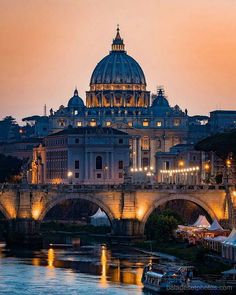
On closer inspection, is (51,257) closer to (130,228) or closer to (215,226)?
(215,226)

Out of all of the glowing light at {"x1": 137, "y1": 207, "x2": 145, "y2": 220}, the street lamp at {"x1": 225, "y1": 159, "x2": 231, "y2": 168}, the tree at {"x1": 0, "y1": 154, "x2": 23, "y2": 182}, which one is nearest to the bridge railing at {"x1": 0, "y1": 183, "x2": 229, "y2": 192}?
the glowing light at {"x1": 137, "y1": 207, "x2": 145, "y2": 220}

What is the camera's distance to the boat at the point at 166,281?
3907 inches

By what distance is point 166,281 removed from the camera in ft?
330

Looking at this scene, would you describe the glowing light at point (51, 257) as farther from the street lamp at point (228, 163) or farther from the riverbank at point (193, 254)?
the street lamp at point (228, 163)

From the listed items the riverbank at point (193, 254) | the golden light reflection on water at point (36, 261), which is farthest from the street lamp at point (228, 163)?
the golden light reflection on water at point (36, 261)

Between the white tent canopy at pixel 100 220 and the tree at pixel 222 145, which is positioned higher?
the tree at pixel 222 145

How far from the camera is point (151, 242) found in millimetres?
130250

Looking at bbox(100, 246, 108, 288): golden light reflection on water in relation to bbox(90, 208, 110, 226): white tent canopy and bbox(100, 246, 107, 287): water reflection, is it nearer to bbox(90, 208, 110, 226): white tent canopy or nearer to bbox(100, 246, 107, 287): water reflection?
bbox(100, 246, 107, 287): water reflection

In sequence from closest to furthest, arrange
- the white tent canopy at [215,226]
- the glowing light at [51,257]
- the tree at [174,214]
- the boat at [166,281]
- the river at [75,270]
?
the boat at [166,281], the river at [75,270], the glowing light at [51,257], the white tent canopy at [215,226], the tree at [174,214]

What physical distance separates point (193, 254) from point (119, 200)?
18522mm

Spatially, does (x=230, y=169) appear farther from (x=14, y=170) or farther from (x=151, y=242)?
(x=14, y=170)

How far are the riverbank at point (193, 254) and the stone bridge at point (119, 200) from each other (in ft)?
10.7

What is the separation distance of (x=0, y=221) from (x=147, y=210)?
20.4 metres

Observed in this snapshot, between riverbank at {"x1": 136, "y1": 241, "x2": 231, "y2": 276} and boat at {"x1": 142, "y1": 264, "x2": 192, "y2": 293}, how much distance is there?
3.48 metres
